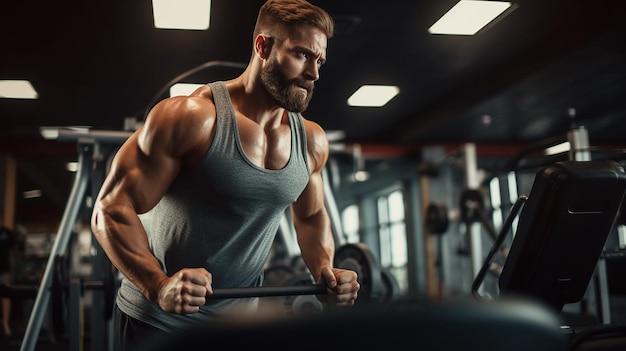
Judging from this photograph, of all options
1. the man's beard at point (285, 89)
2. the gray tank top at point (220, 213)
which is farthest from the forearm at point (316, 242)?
the man's beard at point (285, 89)

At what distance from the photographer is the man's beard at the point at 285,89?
1.31 meters

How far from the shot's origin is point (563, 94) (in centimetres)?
586

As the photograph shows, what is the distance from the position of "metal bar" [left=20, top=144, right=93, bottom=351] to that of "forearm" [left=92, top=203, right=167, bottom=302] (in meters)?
1.25

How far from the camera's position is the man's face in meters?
1.30

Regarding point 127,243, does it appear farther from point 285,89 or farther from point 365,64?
point 365,64

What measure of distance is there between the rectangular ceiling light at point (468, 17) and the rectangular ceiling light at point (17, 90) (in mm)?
3478

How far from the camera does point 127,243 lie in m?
1.17

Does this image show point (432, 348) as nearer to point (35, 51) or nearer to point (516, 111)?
point (35, 51)

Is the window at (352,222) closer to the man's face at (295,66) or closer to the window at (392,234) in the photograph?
the window at (392,234)

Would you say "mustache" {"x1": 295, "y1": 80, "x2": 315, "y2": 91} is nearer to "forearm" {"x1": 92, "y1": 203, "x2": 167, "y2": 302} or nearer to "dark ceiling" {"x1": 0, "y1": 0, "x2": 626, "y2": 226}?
"forearm" {"x1": 92, "y1": 203, "x2": 167, "y2": 302}

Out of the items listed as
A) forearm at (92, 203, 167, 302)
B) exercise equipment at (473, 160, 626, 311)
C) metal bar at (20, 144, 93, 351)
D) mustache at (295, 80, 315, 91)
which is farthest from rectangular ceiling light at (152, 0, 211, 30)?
exercise equipment at (473, 160, 626, 311)

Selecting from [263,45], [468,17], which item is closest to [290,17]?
[263,45]

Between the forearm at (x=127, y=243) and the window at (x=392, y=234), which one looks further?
the window at (x=392, y=234)

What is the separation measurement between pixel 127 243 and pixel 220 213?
230mm
